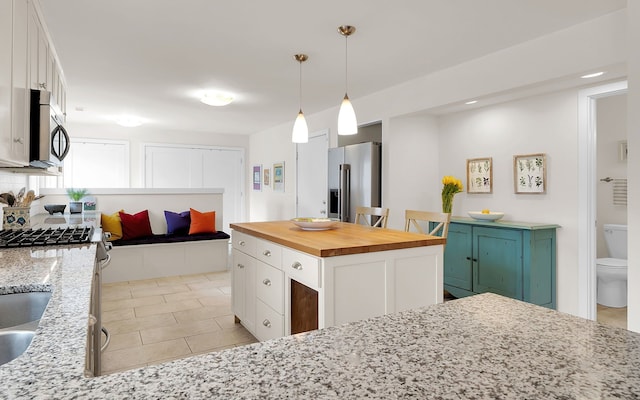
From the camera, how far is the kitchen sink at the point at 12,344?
1075 mm

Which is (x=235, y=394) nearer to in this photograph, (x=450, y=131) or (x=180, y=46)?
(x=180, y=46)

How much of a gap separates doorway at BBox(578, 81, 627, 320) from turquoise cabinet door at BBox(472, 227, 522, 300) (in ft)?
1.75

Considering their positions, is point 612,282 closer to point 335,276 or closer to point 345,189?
point 345,189

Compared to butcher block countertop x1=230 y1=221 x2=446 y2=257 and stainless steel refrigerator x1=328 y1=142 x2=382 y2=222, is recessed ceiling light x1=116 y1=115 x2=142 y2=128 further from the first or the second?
butcher block countertop x1=230 y1=221 x2=446 y2=257

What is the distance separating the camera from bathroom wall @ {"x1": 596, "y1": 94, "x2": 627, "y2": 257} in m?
4.35

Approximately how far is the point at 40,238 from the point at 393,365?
7.35 ft

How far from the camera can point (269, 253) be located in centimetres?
264

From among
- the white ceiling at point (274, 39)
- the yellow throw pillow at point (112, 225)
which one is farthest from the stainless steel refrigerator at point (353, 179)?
the yellow throw pillow at point (112, 225)

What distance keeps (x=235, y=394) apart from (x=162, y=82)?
4.34 meters

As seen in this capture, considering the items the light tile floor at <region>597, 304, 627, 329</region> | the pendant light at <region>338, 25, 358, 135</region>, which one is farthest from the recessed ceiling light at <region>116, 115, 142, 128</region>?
the light tile floor at <region>597, 304, 627, 329</region>

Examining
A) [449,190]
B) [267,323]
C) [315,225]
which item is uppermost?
[449,190]

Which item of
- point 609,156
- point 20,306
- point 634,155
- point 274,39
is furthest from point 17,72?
point 609,156

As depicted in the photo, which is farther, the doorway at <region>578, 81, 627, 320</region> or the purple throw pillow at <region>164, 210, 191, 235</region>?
the purple throw pillow at <region>164, 210, 191, 235</region>

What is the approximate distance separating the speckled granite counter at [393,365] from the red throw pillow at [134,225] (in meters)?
4.47
